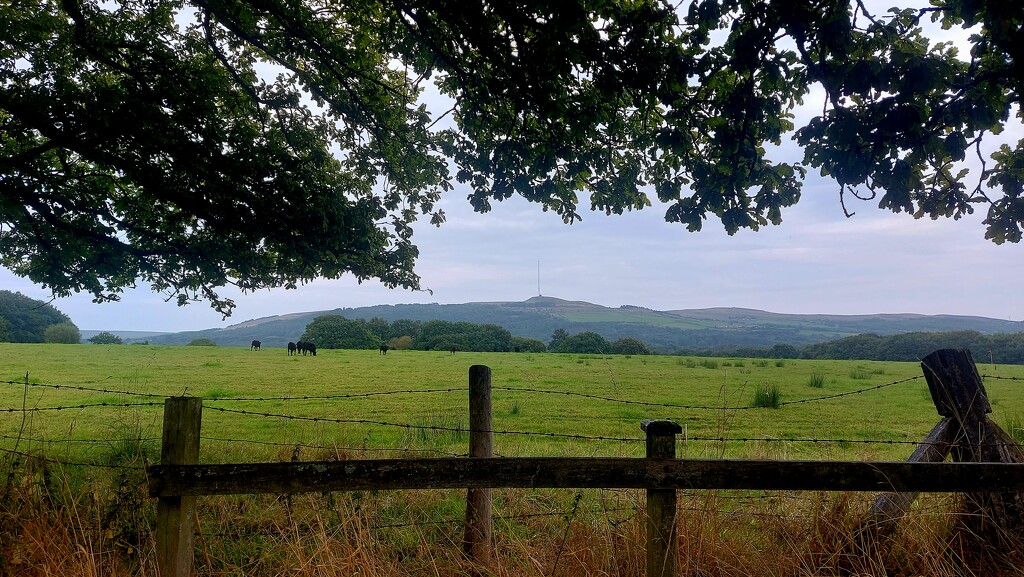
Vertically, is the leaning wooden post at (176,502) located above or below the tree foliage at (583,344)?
above

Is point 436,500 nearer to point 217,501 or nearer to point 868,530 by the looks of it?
point 217,501

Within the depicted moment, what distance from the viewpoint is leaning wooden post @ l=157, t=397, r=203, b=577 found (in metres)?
3.26

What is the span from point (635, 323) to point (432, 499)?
12941 cm

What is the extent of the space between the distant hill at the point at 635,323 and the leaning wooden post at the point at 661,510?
96.6m

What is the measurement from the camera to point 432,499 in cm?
604

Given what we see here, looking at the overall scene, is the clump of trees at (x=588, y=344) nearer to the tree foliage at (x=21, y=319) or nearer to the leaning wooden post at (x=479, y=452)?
the leaning wooden post at (x=479, y=452)

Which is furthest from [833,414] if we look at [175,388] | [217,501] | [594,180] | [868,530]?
[175,388]

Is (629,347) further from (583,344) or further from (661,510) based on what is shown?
(661,510)

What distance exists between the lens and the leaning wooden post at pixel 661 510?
324 cm

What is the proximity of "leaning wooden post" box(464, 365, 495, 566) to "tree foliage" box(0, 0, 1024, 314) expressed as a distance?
2.96 meters

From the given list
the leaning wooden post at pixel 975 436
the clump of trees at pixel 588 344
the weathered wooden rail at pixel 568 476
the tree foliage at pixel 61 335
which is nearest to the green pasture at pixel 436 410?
the leaning wooden post at pixel 975 436

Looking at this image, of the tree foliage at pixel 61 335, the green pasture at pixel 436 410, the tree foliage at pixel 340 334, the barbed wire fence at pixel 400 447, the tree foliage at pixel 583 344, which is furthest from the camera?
the tree foliage at pixel 340 334

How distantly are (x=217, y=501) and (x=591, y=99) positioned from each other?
18.1 ft

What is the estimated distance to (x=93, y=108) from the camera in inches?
266
